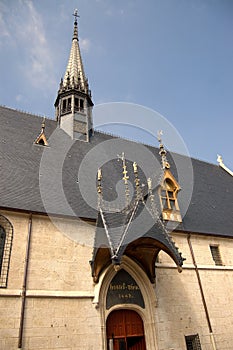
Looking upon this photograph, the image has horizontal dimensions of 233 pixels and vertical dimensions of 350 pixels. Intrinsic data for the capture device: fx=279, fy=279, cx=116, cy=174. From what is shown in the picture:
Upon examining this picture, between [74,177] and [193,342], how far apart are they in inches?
304

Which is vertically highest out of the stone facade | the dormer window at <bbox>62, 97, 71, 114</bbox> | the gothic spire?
the gothic spire

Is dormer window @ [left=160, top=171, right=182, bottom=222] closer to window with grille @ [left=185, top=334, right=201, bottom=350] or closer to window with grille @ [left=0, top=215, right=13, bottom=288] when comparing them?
window with grille @ [left=185, top=334, right=201, bottom=350]

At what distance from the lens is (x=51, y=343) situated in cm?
780

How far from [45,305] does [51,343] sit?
100 centimetres

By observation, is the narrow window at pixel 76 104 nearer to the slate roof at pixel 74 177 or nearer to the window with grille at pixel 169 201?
the slate roof at pixel 74 177

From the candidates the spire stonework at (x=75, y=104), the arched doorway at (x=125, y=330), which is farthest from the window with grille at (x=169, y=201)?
the spire stonework at (x=75, y=104)

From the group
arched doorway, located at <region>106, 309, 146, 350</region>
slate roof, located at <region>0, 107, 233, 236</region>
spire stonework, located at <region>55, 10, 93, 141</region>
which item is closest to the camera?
arched doorway, located at <region>106, 309, 146, 350</region>

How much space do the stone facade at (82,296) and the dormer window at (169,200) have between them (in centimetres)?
95

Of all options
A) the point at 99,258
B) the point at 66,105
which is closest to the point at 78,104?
the point at 66,105

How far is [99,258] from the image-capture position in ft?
30.3

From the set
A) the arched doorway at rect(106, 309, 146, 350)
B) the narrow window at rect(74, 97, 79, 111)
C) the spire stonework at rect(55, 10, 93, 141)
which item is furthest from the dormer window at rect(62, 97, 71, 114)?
the arched doorway at rect(106, 309, 146, 350)

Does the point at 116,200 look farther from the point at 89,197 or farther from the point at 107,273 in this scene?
the point at 107,273

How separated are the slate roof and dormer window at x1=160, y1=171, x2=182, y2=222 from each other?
1.59 feet

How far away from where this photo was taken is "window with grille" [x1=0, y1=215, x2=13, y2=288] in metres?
8.18
